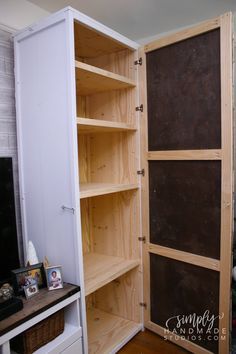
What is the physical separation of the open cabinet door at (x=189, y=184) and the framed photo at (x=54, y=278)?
0.74 meters

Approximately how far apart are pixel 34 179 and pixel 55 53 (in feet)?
2.48

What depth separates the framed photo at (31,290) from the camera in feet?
4.71

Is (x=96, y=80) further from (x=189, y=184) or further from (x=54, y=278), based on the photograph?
(x=54, y=278)

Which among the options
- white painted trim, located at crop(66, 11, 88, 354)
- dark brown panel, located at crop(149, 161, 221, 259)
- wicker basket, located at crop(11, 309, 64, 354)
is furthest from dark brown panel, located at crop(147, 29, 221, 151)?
wicker basket, located at crop(11, 309, 64, 354)

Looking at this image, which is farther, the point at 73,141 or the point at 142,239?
the point at 142,239

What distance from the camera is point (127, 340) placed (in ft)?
6.48

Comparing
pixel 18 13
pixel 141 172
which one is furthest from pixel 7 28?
pixel 141 172

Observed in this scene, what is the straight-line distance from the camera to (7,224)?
149 centimetres

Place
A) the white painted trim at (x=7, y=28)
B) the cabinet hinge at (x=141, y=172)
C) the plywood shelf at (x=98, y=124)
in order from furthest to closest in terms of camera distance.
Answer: the cabinet hinge at (x=141, y=172) < the white painted trim at (x=7, y=28) < the plywood shelf at (x=98, y=124)

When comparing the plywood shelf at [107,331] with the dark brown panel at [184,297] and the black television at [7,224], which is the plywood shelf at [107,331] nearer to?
the dark brown panel at [184,297]

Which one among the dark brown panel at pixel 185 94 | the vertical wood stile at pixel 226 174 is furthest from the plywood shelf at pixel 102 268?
the dark brown panel at pixel 185 94

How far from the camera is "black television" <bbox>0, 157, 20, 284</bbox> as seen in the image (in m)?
1.47

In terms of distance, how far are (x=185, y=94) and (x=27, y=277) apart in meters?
1.44

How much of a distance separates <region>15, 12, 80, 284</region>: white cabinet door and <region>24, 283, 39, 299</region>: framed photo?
201 mm
